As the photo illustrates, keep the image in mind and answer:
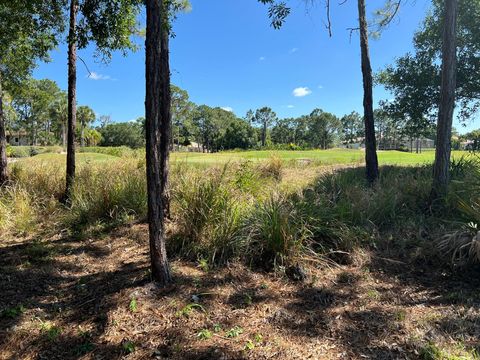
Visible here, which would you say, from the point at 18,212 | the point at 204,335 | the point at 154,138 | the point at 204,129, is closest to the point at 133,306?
the point at 204,335

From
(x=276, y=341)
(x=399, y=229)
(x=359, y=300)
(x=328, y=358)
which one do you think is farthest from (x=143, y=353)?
(x=399, y=229)

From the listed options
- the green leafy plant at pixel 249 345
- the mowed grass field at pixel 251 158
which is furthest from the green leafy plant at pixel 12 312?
the mowed grass field at pixel 251 158

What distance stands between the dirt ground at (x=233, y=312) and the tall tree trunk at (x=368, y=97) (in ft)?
19.4

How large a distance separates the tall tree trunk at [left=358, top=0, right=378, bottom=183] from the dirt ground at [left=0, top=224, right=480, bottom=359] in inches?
233

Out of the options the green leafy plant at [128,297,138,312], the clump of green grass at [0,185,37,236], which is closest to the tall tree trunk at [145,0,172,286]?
the green leafy plant at [128,297,138,312]

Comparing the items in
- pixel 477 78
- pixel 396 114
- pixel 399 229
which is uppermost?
pixel 477 78

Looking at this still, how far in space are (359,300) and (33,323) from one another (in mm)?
3103

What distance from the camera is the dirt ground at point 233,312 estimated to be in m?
2.65

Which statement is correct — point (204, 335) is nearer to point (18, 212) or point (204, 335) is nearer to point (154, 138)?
point (154, 138)

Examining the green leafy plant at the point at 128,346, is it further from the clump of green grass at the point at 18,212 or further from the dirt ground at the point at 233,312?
the clump of green grass at the point at 18,212

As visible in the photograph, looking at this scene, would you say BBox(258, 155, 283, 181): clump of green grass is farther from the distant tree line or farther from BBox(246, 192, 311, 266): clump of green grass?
the distant tree line

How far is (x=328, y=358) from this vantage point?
8.41ft

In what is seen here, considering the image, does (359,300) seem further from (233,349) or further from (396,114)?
(396,114)

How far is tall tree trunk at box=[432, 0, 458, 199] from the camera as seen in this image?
19.8 ft
